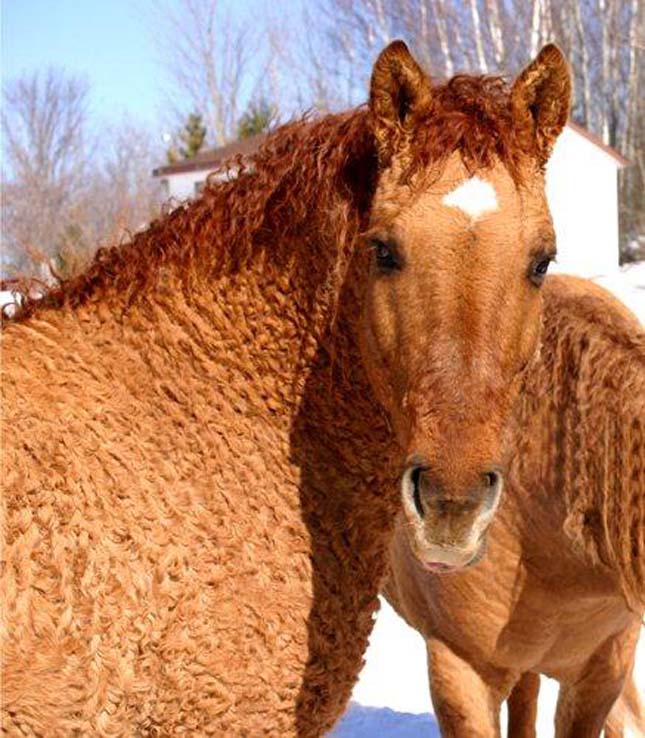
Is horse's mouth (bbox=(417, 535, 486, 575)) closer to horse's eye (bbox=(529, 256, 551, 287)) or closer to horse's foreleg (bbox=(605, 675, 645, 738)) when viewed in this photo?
horse's eye (bbox=(529, 256, 551, 287))

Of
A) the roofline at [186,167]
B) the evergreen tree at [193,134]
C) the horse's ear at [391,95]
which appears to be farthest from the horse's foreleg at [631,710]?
the evergreen tree at [193,134]

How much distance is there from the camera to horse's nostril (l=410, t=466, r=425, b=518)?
195cm

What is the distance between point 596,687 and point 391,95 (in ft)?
8.33

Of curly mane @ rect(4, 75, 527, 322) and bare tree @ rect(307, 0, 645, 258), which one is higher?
bare tree @ rect(307, 0, 645, 258)

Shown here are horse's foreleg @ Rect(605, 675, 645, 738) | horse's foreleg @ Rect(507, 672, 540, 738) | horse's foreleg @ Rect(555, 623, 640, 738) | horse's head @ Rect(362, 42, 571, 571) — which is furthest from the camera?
horse's foreleg @ Rect(605, 675, 645, 738)

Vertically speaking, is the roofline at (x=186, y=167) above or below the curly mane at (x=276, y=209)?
above

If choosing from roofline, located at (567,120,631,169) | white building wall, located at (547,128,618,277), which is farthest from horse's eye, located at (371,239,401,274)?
roofline, located at (567,120,631,169)

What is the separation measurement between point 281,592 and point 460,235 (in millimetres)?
863

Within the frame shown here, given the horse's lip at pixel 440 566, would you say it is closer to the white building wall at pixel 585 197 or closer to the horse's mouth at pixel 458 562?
the horse's mouth at pixel 458 562

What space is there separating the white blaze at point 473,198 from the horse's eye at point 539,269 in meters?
0.16

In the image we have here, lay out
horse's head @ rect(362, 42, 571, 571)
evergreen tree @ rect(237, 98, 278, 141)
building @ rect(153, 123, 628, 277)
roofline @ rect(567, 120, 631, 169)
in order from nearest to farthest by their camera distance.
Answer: horse's head @ rect(362, 42, 571, 571) < roofline @ rect(567, 120, 631, 169) < building @ rect(153, 123, 628, 277) < evergreen tree @ rect(237, 98, 278, 141)

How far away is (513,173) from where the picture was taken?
2.11 m

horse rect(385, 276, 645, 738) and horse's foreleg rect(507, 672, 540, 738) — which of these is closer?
horse rect(385, 276, 645, 738)

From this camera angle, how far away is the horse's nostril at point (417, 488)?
1949 mm
